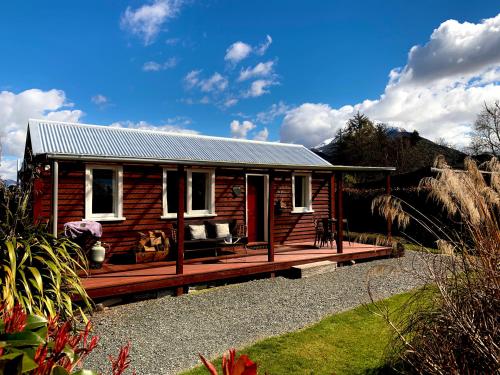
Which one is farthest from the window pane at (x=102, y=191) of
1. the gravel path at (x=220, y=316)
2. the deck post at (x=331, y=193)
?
the deck post at (x=331, y=193)

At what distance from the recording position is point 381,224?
50.8ft

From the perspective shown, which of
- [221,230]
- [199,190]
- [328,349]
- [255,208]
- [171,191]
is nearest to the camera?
[328,349]

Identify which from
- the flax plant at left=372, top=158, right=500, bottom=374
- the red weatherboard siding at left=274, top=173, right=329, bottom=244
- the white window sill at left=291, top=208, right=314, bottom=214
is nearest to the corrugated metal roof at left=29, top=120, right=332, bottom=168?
the red weatherboard siding at left=274, top=173, right=329, bottom=244

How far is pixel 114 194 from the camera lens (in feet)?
28.9

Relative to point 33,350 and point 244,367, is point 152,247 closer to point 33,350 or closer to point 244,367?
point 33,350

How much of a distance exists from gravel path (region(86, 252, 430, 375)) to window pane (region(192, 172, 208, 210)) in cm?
322

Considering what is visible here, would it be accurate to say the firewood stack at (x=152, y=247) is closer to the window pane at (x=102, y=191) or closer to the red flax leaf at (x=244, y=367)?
the window pane at (x=102, y=191)

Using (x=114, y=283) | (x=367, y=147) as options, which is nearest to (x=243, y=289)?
(x=114, y=283)

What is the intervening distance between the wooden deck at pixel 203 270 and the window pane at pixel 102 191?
1.60 m

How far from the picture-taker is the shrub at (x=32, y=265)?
3.87 m

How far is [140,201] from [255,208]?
12.8ft

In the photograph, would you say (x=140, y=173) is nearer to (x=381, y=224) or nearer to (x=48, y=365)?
(x=48, y=365)

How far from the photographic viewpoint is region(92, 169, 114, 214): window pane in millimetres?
8609

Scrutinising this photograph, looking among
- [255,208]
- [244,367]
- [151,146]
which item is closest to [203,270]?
[255,208]
